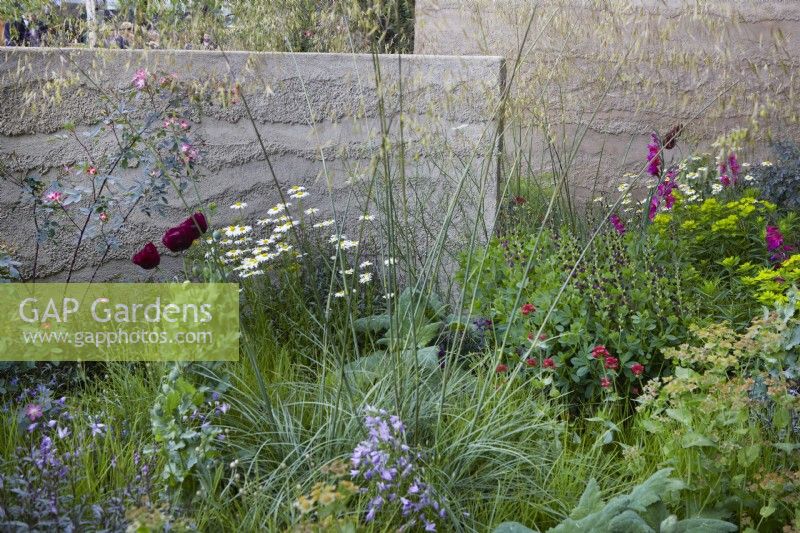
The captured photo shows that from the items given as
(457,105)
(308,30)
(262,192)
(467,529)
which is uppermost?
(308,30)

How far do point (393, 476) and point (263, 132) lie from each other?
2.04 m

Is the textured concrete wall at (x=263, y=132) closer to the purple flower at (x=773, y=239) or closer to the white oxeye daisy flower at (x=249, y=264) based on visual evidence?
the white oxeye daisy flower at (x=249, y=264)

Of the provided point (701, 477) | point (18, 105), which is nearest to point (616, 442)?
point (701, 477)

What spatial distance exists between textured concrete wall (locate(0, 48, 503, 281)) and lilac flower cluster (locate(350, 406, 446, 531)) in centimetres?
157

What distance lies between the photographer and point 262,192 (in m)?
3.61

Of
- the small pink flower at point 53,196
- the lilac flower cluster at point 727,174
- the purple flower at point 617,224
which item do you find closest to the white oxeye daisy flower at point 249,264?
the small pink flower at point 53,196

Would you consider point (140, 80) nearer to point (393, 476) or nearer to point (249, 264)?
point (249, 264)

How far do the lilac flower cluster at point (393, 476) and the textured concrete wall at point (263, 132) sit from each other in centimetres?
157

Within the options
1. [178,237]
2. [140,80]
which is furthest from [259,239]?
[178,237]

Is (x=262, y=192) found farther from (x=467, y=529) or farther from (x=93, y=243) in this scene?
(x=467, y=529)

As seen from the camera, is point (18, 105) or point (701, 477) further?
point (18, 105)

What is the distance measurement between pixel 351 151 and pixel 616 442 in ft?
5.56

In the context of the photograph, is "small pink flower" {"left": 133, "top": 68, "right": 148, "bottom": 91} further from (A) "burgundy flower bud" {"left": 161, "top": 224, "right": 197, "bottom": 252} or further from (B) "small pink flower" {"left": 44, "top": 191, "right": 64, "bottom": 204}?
(A) "burgundy flower bud" {"left": 161, "top": 224, "right": 197, "bottom": 252}

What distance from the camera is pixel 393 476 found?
191cm
